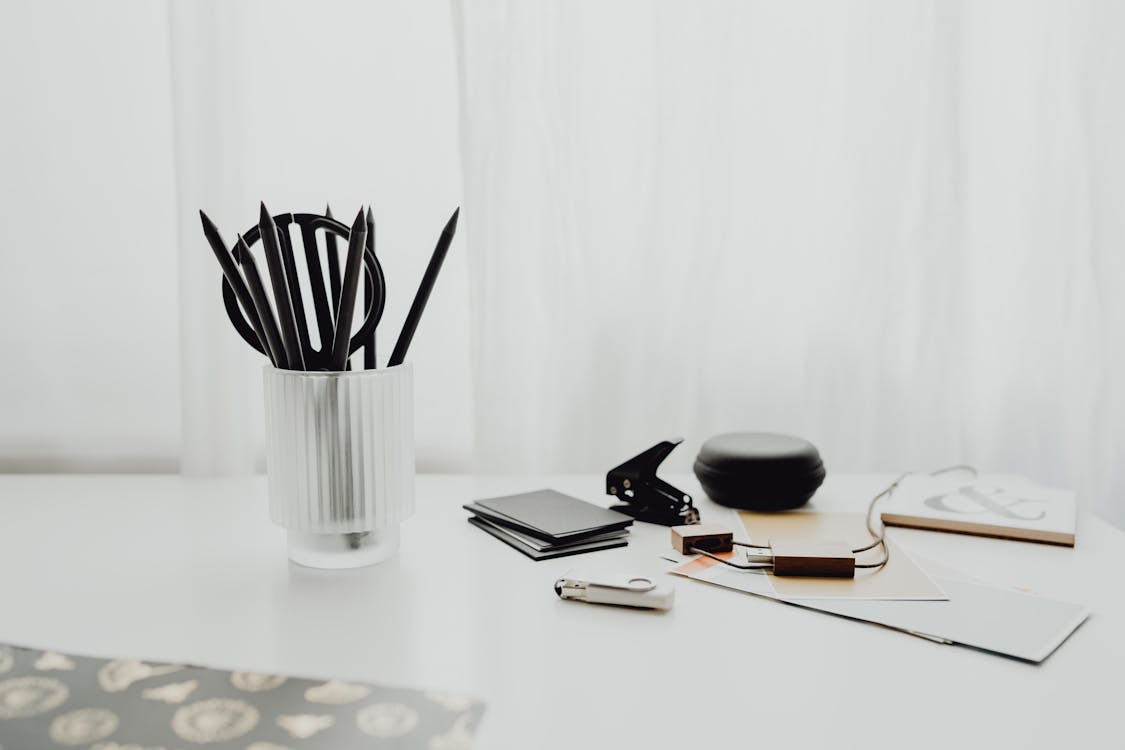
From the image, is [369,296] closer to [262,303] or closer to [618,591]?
[262,303]

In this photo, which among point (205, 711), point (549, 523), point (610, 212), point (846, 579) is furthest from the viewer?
point (610, 212)

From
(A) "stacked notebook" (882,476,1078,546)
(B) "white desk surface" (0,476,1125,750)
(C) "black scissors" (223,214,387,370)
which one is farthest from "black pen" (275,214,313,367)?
(A) "stacked notebook" (882,476,1078,546)

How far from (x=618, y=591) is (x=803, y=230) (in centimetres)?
65

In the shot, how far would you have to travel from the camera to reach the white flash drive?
0.69 m

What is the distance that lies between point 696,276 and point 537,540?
0.47 metres

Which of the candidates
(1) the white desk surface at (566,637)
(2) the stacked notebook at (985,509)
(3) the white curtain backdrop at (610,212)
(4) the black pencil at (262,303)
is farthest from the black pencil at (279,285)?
(2) the stacked notebook at (985,509)

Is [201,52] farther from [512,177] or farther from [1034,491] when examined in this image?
[1034,491]

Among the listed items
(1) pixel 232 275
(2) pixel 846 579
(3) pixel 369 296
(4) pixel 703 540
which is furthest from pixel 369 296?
(2) pixel 846 579

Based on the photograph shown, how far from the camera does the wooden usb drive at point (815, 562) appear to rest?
0.75 metres

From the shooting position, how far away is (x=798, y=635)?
25.4 inches

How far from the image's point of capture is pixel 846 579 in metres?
0.75

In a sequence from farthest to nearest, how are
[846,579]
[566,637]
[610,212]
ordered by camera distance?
[610,212] < [846,579] < [566,637]

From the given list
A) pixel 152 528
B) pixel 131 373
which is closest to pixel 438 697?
pixel 152 528

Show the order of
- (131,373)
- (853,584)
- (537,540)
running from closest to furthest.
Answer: (853,584) → (537,540) → (131,373)
